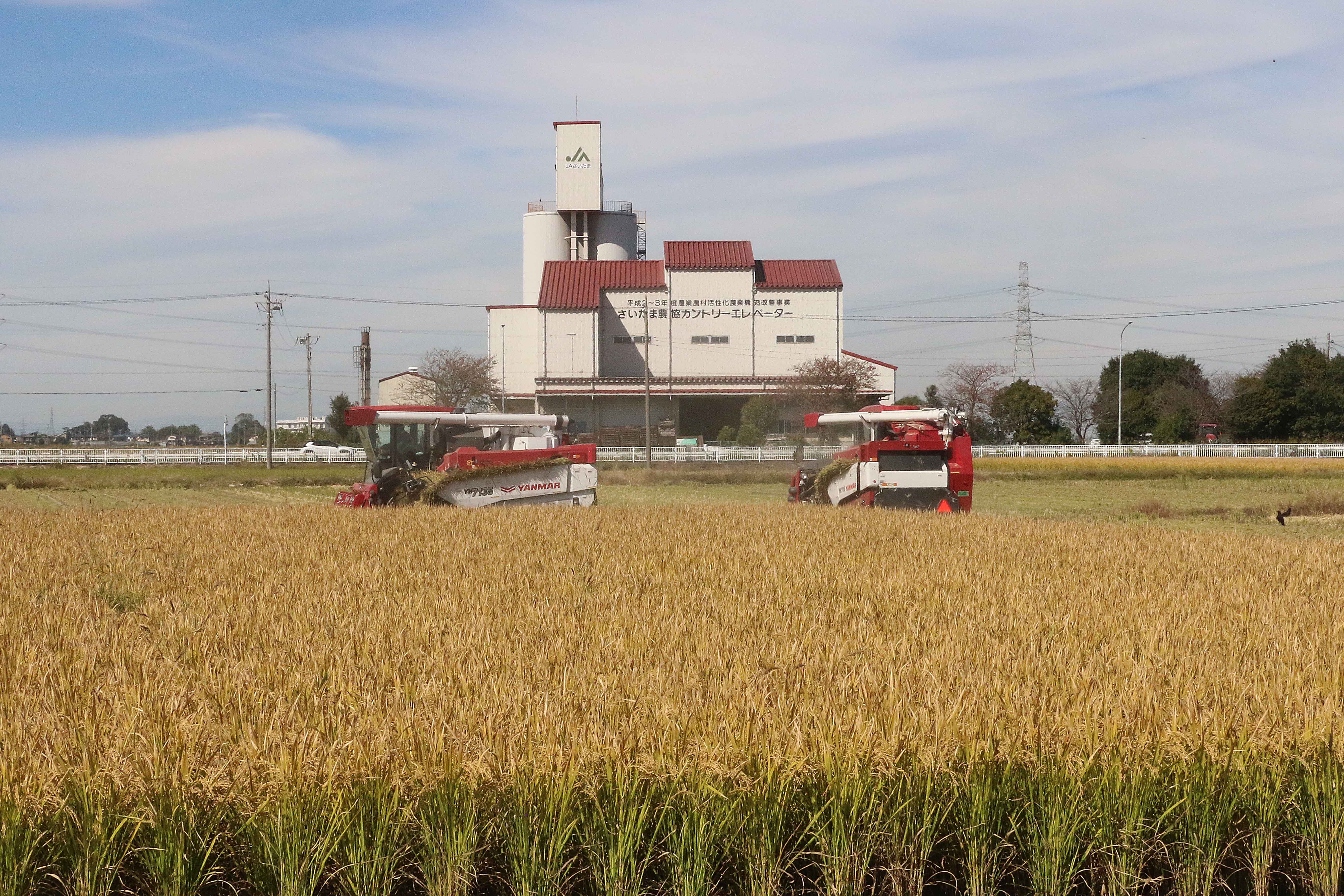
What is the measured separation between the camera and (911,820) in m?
3.88

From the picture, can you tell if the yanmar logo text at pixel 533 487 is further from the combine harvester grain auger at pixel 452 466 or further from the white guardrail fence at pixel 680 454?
the white guardrail fence at pixel 680 454

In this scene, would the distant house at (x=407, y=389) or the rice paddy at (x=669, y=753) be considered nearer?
the rice paddy at (x=669, y=753)

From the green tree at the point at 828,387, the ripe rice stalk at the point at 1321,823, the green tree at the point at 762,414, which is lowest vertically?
the ripe rice stalk at the point at 1321,823

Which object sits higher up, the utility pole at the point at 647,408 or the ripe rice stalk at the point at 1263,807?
A: the utility pole at the point at 647,408

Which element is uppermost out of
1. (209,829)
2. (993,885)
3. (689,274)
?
(689,274)

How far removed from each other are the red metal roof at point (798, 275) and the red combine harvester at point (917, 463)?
51.7m

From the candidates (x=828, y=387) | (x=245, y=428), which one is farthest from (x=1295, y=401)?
(x=245, y=428)

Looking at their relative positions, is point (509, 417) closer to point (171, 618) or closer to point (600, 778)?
point (171, 618)

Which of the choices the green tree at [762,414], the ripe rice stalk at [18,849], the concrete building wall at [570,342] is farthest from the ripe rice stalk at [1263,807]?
the concrete building wall at [570,342]

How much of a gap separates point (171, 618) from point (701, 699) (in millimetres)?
4167

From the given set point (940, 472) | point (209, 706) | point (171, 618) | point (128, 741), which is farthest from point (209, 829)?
point (940, 472)

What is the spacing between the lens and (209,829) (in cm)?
364

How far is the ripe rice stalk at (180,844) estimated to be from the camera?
3.58 m

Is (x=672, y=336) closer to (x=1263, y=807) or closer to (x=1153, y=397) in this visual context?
(x=1153, y=397)
